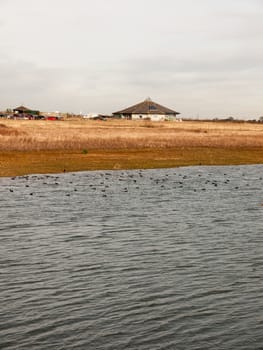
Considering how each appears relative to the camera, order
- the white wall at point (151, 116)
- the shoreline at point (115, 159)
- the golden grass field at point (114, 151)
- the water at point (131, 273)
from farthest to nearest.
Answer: the white wall at point (151, 116) → the golden grass field at point (114, 151) → the shoreline at point (115, 159) → the water at point (131, 273)

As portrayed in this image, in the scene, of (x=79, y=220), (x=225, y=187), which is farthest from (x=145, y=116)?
(x=79, y=220)

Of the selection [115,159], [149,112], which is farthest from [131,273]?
[149,112]

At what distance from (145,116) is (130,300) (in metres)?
141

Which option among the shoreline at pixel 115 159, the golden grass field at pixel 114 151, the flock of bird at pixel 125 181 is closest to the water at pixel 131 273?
the flock of bird at pixel 125 181

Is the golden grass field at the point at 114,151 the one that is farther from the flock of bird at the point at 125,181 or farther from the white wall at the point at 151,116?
the white wall at the point at 151,116

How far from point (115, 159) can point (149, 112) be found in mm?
100309

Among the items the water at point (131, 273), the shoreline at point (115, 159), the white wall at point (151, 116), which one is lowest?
the water at point (131, 273)

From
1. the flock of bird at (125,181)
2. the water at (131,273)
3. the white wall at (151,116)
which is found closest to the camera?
the water at (131,273)

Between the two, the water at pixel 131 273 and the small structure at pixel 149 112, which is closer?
the water at pixel 131 273

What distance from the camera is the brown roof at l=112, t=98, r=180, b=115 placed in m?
153

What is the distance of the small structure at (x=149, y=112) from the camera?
153 metres

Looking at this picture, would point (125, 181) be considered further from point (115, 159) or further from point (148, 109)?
point (148, 109)

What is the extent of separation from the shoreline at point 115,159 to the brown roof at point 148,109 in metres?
86.9

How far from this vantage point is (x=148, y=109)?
15338 cm
